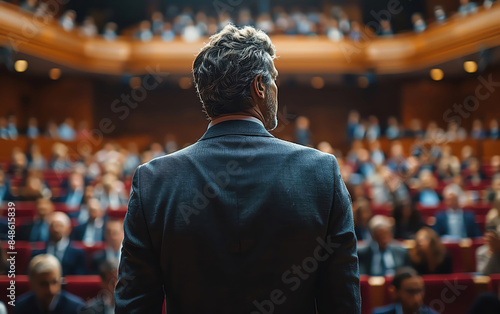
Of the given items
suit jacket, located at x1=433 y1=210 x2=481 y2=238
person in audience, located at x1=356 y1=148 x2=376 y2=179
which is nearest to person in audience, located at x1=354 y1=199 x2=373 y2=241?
suit jacket, located at x1=433 y1=210 x2=481 y2=238

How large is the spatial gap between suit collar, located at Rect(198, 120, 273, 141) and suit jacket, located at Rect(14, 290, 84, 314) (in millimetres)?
1238

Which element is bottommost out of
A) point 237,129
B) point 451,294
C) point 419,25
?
point 451,294

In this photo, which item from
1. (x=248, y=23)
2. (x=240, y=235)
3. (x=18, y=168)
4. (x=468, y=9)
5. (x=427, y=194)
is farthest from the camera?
(x=248, y=23)

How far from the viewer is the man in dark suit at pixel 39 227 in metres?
2.53

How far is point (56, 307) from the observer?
5.12ft

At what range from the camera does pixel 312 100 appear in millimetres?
8227

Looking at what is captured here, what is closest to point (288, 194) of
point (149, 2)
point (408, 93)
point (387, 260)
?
point (387, 260)

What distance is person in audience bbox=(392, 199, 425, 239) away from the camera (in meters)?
2.56

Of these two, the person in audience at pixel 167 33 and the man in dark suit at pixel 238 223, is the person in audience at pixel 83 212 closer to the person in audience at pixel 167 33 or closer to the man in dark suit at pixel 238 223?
the man in dark suit at pixel 238 223

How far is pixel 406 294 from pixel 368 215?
981mm

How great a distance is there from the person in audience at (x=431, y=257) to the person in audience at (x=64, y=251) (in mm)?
1551

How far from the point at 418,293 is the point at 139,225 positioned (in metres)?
1.28

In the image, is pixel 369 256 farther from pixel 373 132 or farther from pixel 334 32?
pixel 334 32

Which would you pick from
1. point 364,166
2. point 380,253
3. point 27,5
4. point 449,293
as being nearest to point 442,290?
point 449,293
